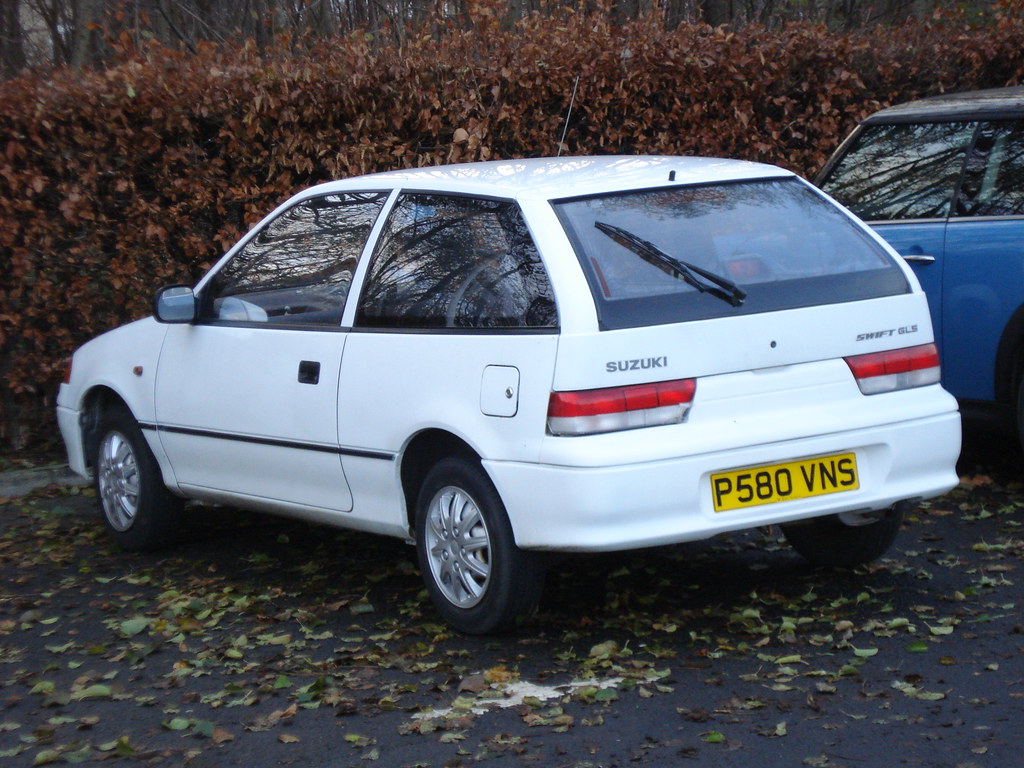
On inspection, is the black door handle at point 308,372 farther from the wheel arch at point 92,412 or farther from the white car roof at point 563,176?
the wheel arch at point 92,412

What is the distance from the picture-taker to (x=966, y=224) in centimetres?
664

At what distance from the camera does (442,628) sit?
205 inches

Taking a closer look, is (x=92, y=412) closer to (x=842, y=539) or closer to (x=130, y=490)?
(x=130, y=490)

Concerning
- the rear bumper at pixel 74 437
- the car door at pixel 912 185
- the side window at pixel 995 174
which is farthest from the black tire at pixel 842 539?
the rear bumper at pixel 74 437

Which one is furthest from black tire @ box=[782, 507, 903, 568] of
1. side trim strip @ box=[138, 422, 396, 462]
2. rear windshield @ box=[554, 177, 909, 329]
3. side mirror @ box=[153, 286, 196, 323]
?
side mirror @ box=[153, 286, 196, 323]

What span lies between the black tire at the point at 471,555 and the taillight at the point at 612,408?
18.5 inches

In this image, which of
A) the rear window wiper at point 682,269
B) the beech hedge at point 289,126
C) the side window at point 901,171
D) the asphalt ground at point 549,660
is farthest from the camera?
the beech hedge at point 289,126

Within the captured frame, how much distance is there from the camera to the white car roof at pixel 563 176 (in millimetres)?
5000

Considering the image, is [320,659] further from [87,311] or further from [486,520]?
[87,311]

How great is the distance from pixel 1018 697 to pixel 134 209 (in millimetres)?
6329

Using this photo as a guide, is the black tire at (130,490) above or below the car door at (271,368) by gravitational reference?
below

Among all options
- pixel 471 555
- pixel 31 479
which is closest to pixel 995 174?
pixel 471 555

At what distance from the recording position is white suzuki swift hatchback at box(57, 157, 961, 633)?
4.49 m

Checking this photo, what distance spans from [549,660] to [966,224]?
330cm
